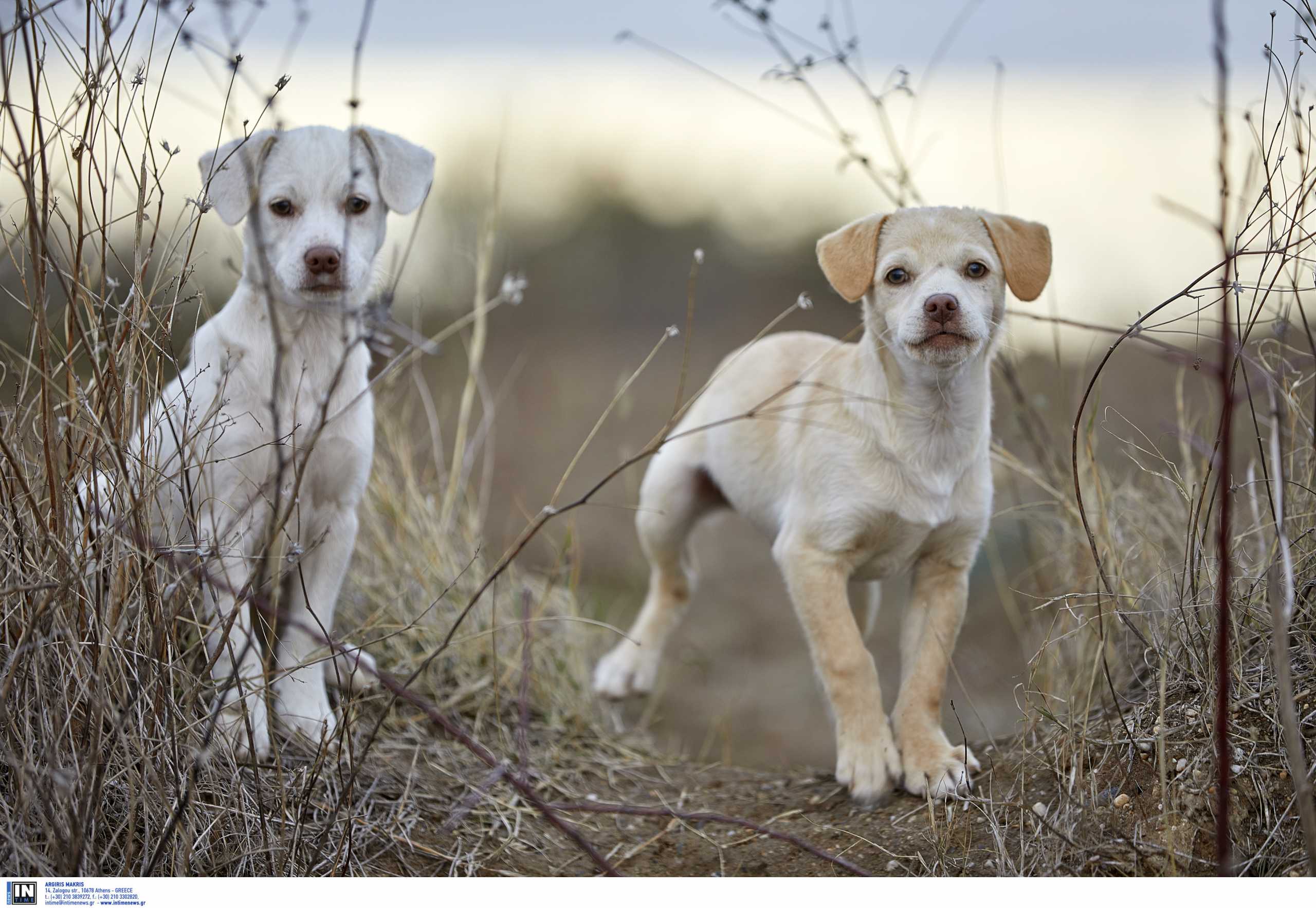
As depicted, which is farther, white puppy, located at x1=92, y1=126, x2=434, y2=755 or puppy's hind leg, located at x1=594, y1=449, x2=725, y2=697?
puppy's hind leg, located at x1=594, y1=449, x2=725, y2=697

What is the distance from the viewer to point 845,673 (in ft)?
9.12

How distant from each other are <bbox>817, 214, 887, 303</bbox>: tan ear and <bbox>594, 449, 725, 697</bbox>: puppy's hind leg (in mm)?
1057

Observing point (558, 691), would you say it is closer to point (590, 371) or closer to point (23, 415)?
point (23, 415)

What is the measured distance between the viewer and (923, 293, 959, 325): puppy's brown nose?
99.2 inches

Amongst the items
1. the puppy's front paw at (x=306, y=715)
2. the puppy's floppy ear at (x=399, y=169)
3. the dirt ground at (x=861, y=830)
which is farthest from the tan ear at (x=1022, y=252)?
the puppy's front paw at (x=306, y=715)

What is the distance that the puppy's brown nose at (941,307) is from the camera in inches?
99.2

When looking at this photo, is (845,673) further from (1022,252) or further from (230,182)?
(230,182)

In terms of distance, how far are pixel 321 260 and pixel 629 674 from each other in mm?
1892

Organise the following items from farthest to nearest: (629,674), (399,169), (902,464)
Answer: (629,674) < (902,464) < (399,169)

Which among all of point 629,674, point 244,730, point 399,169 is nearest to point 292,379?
point 399,169

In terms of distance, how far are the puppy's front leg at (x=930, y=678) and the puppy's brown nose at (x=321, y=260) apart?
170 centimetres

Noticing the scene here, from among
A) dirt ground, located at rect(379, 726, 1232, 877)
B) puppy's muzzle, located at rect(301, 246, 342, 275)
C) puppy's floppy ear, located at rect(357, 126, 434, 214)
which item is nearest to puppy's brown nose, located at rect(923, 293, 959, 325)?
dirt ground, located at rect(379, 726, 1232, 877)

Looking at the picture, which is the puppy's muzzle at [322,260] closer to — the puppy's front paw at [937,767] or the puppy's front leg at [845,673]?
the puppy's front leg at [845,673]

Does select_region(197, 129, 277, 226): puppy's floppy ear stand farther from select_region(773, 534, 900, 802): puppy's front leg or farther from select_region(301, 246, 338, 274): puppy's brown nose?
select_region(773, 534, 900, 802): puppy's front leg
